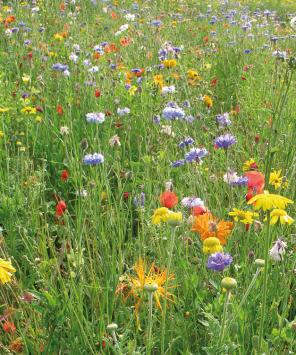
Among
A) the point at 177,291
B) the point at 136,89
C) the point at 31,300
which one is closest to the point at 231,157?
the point at 136,89

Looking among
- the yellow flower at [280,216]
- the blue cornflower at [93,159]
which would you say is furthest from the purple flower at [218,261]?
the blue cornflower at [93,159]

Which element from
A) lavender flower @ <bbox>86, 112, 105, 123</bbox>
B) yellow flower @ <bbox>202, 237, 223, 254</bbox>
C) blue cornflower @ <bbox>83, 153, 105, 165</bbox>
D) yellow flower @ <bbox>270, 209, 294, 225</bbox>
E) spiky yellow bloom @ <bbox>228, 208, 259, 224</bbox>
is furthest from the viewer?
lavender flower @ <bbox>86, 112, 105, 123</bbox>

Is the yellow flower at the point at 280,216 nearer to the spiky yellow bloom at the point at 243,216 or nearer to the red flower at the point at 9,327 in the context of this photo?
the spiky yellow bloom at the point at 243,216

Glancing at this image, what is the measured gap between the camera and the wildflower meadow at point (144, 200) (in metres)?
1.35

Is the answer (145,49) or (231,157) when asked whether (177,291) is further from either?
(145,49)

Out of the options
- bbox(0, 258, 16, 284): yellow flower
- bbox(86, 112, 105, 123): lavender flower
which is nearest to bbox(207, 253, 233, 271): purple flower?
bbox(0, 258, 16, 284): yellow flower

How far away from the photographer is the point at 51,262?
1.52 meters

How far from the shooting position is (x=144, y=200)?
1.86 meters

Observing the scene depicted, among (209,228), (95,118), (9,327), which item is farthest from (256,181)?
(95,118)

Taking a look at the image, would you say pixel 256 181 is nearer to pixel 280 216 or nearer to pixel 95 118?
pixel 280 216

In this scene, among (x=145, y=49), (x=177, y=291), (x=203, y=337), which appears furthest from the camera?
(x=145, y=49)

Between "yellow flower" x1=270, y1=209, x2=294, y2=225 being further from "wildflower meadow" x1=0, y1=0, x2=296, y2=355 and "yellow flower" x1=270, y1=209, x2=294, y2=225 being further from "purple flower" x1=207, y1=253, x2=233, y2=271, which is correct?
"purple flower" x1=207, y1=253, x2=233, y2=271

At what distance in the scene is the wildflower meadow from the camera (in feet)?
4.42

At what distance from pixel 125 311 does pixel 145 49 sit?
2.83 metres
